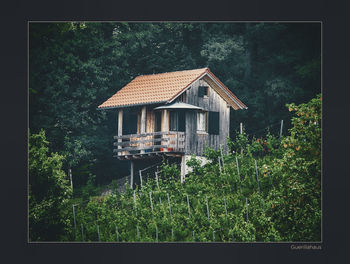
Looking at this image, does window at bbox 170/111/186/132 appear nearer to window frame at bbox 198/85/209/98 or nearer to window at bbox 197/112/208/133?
window at bbox 197/112/208/133

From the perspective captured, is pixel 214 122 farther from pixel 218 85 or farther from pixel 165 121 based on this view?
pixel 165 121

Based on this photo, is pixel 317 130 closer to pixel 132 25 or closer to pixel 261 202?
pixel 261 202

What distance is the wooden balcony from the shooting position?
1855 cm

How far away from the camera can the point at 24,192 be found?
12.9 meters

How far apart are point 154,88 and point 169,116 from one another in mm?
993

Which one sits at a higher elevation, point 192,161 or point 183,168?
point 192,161

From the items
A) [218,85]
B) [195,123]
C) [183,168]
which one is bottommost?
[183,168]

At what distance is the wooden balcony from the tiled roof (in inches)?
40.7

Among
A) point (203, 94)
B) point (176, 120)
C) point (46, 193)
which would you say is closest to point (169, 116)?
point (176, 120)

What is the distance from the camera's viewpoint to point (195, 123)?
1948 cm

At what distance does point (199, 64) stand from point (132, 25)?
429 centimetres
